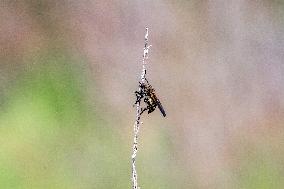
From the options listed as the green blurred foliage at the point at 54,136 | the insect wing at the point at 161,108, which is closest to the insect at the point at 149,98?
the insect wing at the point at 161,108

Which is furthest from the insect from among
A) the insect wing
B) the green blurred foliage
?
the green blurred foliage

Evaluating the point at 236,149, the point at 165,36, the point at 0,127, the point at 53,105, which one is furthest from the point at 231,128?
the point at 0,127

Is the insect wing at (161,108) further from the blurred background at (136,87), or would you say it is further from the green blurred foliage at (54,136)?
the green blurred foliage at (54,136)

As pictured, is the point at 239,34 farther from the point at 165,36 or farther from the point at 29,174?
Answer: the point at 29,174

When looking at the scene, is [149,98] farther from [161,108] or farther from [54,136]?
[54,136]

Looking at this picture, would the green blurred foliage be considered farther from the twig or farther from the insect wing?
the insect wing

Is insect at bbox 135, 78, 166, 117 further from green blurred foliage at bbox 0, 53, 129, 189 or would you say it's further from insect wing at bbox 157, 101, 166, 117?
green blurred foliage at bbox 0, 53, 129, 189
